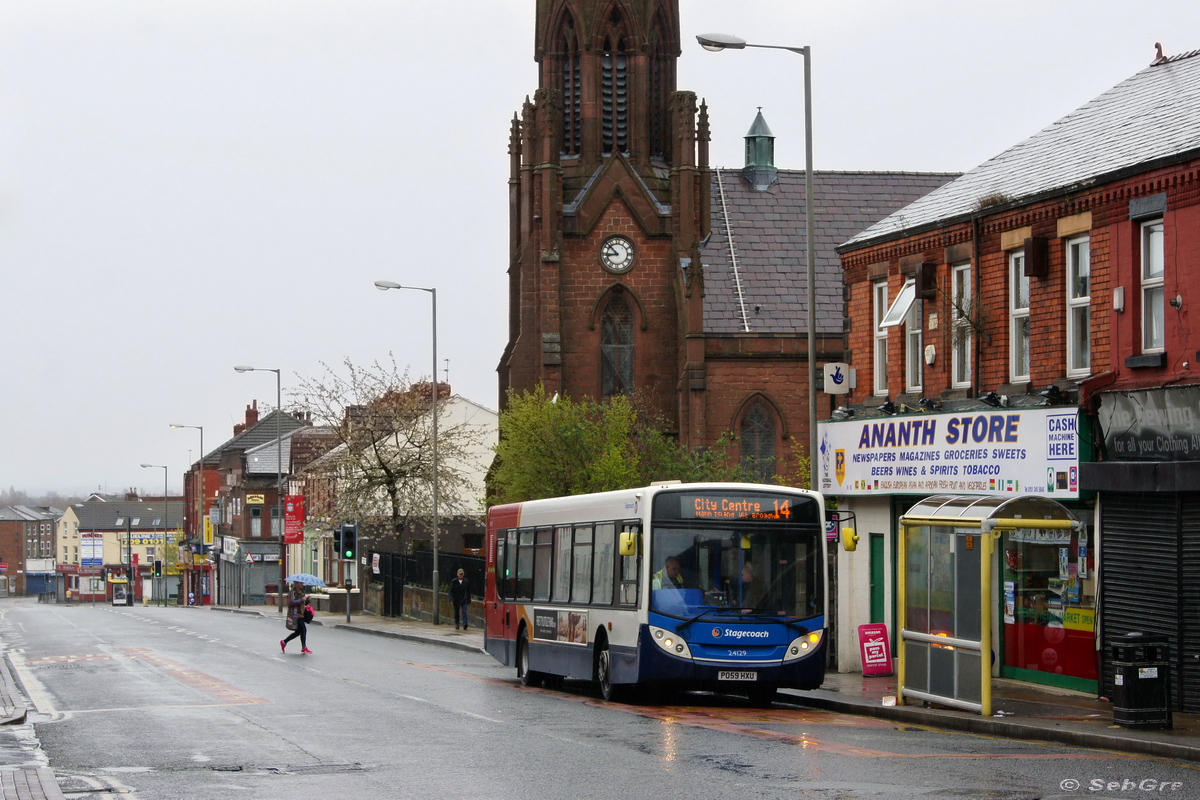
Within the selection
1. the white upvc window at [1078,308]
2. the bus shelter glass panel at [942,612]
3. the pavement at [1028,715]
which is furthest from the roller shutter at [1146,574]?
the white upvc window at [1078,308]

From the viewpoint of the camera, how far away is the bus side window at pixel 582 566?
2153cm

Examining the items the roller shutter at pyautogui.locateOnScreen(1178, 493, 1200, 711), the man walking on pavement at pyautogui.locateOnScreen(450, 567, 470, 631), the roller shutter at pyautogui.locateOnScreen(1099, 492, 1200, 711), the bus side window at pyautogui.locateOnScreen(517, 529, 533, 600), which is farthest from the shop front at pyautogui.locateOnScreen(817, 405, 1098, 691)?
the man walking on pavement at pyautogui.locateOnScreen(450, 567, 470, 631)

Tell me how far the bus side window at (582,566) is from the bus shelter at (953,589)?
439cm

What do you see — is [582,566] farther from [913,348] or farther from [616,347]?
[616,347]

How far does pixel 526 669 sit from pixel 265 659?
27.8ft

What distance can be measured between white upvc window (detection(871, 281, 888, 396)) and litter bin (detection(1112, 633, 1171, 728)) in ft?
35.4

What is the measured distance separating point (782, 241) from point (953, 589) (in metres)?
39.3

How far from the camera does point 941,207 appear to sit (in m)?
25.0

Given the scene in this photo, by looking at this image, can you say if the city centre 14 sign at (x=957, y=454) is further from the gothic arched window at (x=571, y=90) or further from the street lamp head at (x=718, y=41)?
the gothic arched window at (x=571, y=90)

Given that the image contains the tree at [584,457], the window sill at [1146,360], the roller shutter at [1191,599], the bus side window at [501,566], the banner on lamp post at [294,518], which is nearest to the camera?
the roller shutter at [1191,599]

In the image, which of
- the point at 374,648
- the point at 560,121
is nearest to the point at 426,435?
the point at 560,121

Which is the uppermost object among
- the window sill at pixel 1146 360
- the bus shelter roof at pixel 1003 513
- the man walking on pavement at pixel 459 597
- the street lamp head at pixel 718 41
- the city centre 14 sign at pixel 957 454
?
the street lamp head at pixel 718 41

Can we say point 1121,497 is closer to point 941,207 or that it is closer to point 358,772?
point 941,207

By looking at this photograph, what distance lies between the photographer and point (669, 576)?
19.5 m
